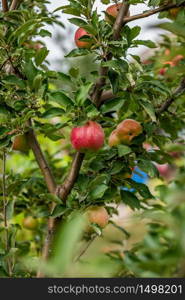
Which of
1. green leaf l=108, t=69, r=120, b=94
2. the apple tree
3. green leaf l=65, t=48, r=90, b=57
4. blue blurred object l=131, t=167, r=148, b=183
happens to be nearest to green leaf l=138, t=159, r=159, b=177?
the apple tree

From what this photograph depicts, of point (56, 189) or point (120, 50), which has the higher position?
point (120, 50)

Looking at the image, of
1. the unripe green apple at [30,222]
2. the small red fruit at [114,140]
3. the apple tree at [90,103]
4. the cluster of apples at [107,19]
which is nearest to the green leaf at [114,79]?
the apple tree at [90,103]

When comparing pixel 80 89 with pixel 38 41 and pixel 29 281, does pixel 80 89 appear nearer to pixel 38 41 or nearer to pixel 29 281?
pixel 29 281

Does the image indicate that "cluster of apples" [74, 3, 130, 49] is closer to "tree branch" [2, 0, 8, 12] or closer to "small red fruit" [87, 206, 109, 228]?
"tree branch" [2, 0, 8, 12]

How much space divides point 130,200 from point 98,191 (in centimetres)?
18

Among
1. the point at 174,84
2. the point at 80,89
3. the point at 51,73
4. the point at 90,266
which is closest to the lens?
the point at 90,266

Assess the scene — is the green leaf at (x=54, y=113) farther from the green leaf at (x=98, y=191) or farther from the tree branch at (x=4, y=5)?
the tree branch at (x=4, y=5)

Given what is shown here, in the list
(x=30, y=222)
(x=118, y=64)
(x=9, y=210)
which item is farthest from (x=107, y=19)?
Answer: (x=30, y=222)

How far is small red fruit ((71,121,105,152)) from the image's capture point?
4.33ft

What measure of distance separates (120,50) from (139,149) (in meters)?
0.32

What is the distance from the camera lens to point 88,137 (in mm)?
1310

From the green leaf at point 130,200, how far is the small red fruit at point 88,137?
200mm

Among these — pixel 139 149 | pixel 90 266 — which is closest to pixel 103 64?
pixel 139 149

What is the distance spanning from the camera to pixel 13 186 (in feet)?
5.24
